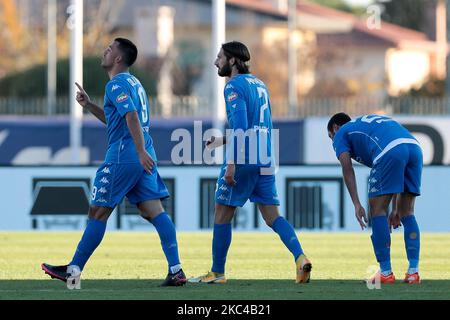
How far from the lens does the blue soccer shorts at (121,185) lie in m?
12.4

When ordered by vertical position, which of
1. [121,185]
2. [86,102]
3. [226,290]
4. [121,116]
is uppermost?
[86,102]

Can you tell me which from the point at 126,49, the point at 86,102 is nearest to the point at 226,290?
the point at 86,102

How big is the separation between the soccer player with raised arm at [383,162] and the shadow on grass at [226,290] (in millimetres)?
297

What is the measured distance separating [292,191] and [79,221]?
3.35 meters

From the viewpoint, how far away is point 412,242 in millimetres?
13094

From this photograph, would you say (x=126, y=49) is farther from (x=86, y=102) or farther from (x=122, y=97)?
(x=86, y=102)

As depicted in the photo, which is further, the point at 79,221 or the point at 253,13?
Answer: the point at 253,13

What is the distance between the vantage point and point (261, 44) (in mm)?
62750

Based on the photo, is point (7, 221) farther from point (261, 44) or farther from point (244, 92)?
point (261, 44)

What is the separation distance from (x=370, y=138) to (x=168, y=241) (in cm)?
202

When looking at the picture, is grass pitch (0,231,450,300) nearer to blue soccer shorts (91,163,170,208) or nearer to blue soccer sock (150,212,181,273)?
blue soccer sock (150,212,181,273)
